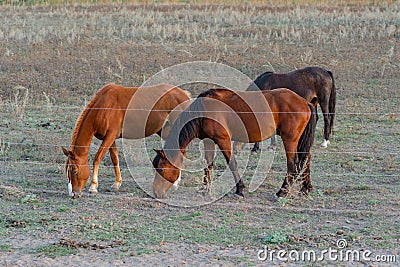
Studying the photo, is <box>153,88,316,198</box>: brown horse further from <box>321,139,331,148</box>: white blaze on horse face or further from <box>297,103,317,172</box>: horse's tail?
<box>321,139,331,148</box>: white blaze on horse face

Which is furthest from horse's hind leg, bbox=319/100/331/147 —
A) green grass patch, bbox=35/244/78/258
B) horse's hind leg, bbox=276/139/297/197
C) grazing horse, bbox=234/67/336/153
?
green grass patch, bbox=35/244/78/258

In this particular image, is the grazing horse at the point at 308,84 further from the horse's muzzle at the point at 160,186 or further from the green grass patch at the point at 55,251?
the green grass patch at the point at 55,251

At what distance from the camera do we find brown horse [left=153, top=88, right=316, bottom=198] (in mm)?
7855

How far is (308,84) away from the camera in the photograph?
36.7 feet

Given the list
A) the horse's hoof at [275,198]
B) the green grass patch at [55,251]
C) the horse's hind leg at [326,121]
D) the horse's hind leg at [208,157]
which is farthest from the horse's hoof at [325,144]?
the green grass patch at [55,251]

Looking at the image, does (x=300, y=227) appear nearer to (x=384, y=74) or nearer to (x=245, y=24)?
(x=384, y=74)

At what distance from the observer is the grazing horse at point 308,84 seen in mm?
11070

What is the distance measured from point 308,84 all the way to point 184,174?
318 centimetres

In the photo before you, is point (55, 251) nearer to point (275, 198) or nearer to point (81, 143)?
point (81, 143)

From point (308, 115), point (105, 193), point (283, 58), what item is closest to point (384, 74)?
point (283, 58)

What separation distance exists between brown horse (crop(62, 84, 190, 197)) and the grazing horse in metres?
2.58

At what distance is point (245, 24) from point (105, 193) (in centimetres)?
1567

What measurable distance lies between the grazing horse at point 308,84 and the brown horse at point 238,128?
9.59 feet

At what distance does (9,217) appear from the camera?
741 centimetres
